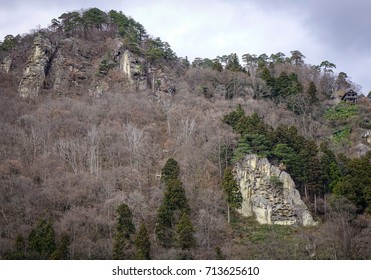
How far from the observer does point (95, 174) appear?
3803cm

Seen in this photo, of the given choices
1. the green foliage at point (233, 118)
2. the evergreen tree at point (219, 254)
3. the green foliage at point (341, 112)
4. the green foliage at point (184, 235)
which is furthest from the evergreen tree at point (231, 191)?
the green foliage at point (341, 112)

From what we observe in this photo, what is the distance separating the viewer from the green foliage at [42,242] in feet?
91.2

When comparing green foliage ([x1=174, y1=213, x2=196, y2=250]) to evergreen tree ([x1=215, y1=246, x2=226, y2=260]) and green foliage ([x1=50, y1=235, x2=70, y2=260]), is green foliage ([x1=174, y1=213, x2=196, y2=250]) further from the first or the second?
green foliage ([x1=50, y1=235, x2=70, y2=260])

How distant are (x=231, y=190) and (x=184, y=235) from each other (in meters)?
7.42

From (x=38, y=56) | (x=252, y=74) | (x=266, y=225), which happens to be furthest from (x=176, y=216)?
(x=38, y=56)

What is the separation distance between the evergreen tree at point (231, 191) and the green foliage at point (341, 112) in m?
21.1

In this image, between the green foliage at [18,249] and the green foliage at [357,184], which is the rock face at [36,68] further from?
the green foliage at [357,184]

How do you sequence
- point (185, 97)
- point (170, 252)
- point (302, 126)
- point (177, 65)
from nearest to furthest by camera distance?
point (170, 252) → point (302, 126) → point (185, 97) → point (177, 65)

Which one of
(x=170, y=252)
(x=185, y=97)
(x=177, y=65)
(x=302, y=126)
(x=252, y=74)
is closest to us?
(x=170, y=252)

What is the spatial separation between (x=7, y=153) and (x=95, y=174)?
29.1 feet

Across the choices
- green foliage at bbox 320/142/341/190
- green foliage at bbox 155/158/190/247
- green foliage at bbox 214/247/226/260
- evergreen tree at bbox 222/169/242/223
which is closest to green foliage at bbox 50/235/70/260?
green foliage at bbox 155/158/190/247

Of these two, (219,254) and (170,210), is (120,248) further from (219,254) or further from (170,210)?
(219,254)

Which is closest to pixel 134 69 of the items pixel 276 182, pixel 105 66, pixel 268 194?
pixel 105 66

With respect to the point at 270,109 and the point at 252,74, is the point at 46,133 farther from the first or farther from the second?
the point at 252,74
